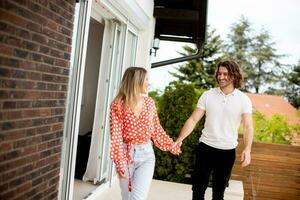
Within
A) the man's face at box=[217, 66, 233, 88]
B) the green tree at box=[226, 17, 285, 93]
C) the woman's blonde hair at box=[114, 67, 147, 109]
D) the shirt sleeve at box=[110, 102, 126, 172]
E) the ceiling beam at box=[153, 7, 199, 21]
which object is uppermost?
the green tree at box=[226, 17, 285, 93]

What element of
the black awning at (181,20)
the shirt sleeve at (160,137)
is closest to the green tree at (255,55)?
the black awning at (181,20)

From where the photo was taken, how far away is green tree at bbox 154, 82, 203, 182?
703cm

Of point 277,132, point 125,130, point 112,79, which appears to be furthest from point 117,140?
point 277,132

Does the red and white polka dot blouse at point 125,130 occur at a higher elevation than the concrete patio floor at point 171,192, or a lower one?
higher

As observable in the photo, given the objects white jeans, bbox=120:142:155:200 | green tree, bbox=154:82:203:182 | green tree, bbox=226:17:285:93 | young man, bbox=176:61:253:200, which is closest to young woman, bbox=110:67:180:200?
white jeans, bbox=120:142:155:200

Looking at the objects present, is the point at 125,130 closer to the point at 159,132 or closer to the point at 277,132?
the point at 159,132

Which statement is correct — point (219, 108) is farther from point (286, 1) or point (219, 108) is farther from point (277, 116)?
point (286, 1)

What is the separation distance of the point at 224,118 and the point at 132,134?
1170mm

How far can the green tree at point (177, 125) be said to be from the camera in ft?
23.1

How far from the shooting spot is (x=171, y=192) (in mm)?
6117

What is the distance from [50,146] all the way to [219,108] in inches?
62.7

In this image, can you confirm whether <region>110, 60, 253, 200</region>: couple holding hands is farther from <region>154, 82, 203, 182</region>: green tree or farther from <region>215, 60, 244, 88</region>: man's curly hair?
<region>154, 82, 203, 182</region>: green tree

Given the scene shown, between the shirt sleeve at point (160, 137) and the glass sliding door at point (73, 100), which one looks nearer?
the shirt sleeve at point (160, 137)

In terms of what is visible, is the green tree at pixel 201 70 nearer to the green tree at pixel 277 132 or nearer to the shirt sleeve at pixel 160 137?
the green tree at pixel 277 132
